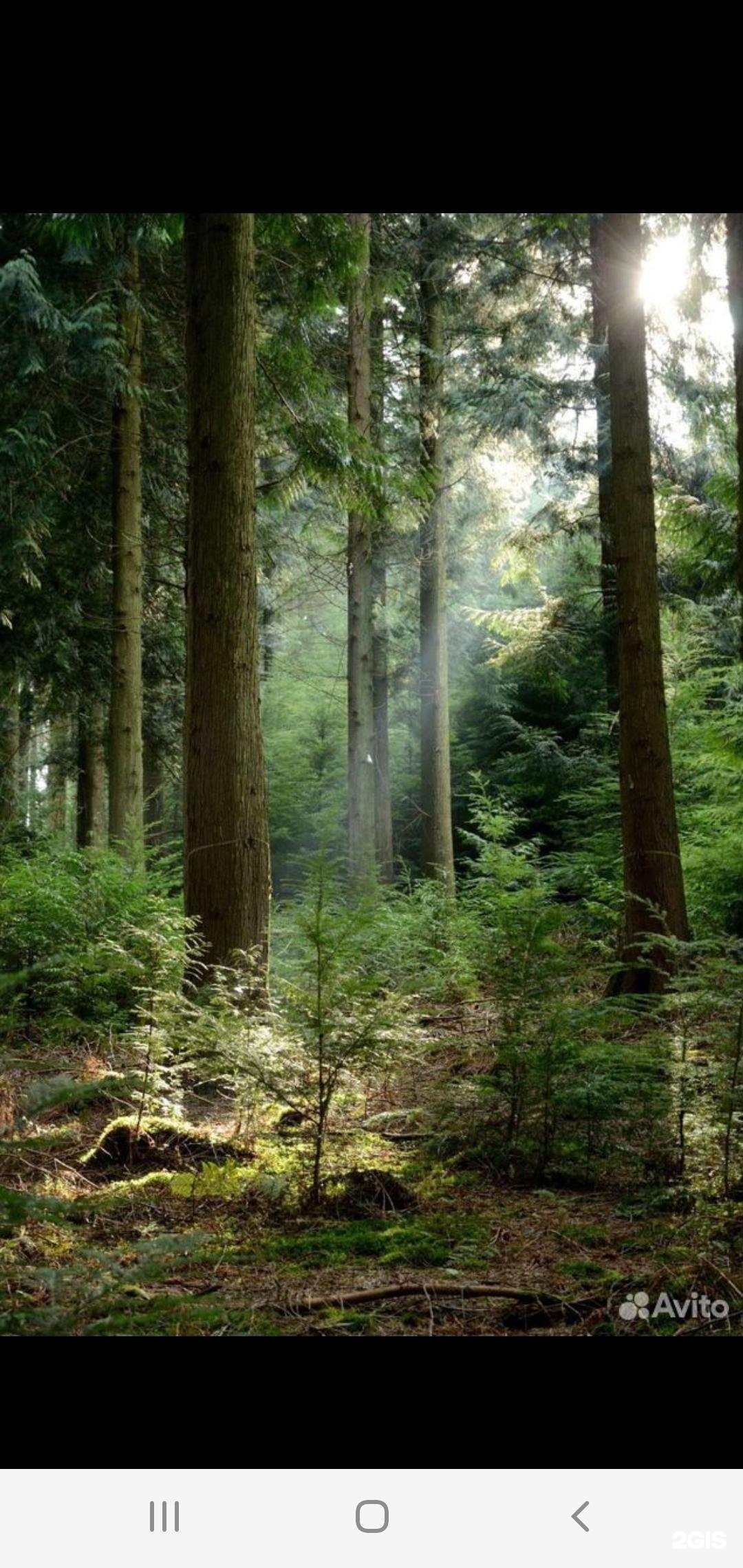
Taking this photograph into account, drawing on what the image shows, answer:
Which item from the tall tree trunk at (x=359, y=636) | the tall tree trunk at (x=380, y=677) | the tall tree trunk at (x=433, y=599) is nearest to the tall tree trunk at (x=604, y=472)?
the tall tree trunk at (x=433, y=599)

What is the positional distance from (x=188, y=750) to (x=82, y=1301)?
355 centimetres

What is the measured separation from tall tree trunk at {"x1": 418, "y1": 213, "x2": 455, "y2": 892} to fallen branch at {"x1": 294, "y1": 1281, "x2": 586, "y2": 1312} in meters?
11.1

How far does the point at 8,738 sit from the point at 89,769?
132cm

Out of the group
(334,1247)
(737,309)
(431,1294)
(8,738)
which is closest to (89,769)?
(8,738)

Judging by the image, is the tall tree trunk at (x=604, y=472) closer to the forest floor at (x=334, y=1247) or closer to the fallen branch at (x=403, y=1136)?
the fallen branch at (x=403, y=1136)

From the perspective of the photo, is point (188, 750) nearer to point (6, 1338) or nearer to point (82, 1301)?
point (82, 1301)

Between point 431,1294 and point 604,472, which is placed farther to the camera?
point 604,472

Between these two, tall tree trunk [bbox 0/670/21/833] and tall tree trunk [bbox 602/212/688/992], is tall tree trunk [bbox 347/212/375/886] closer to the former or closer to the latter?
tall tree trunk [bbox 0/670/21/833]

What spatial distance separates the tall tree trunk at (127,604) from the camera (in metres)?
10.2

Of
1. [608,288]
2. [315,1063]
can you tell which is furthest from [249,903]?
[608,288]

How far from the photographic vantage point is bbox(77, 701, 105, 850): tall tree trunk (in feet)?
45.4

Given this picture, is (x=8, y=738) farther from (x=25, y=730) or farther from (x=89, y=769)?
(x=25, y=730)

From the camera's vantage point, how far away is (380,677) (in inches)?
731
